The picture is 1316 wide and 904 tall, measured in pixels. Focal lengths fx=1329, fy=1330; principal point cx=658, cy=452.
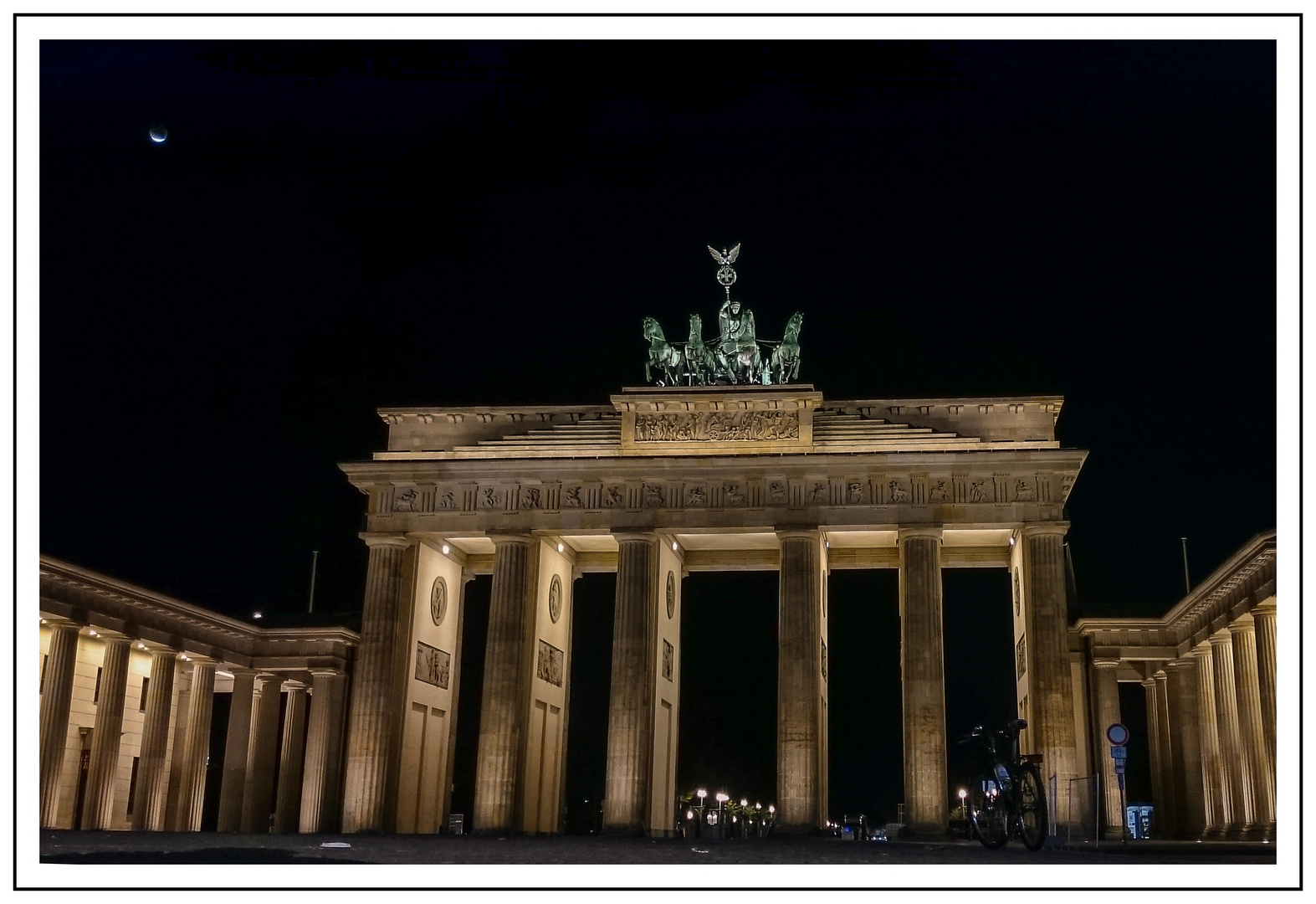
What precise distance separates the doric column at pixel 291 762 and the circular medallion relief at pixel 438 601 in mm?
9858

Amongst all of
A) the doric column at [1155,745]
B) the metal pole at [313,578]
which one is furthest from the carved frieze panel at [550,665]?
the doric column at [1155,745]

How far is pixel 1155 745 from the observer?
5584 centimetres

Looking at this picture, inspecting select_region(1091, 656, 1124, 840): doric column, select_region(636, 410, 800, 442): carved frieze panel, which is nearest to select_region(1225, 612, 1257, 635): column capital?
select_region(1091, 656, 1124, 840): doric column

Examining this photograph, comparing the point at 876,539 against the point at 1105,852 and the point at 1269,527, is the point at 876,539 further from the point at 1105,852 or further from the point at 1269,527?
the point at 1105,852

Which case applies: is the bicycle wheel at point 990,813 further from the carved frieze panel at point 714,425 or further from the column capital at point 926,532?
the carved frieze panel at point 714,425

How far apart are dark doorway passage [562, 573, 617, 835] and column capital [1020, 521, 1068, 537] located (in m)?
33.9

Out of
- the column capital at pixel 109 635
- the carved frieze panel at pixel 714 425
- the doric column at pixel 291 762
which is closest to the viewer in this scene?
the column capital at pixel 109 635

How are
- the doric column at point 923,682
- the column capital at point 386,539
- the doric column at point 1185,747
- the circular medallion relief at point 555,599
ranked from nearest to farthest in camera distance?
the doric column at point 923,682, the column capital at point 386,539, the doric column at point 1185,747, the circular medallion relief at point 555,599

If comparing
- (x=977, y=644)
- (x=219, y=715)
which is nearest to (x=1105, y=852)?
(x=977, y=644)

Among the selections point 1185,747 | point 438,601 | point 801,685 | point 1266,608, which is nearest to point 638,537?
point 801,685

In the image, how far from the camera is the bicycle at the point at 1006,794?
2272 cm

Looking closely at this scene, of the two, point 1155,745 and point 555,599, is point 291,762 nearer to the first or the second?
point 555,599

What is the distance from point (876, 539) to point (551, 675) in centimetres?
1371

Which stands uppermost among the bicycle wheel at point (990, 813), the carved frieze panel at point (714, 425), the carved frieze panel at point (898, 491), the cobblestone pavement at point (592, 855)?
the carved frieze panel at point (714, 425)
